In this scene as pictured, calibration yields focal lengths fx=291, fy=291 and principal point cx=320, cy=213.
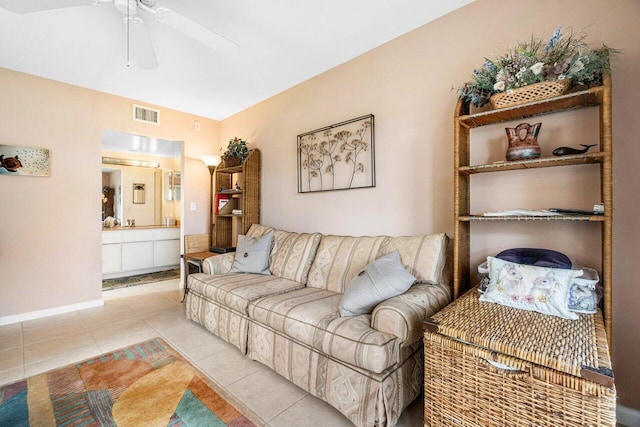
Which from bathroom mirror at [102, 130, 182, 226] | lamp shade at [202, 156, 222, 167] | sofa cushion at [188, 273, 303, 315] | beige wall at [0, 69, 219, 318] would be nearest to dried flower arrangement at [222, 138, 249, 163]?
lamp shade at [202, 156, 222, 167]

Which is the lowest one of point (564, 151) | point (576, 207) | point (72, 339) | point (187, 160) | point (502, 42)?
point (72, 339)

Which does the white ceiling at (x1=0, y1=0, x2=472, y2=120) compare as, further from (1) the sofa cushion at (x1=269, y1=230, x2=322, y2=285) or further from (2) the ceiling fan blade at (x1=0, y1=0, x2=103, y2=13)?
(1) the sofa cushion at (x1=269, y1=230, x2=322, y2=285)

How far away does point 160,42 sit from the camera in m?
2.46

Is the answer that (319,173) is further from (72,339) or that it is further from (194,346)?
(72,339)

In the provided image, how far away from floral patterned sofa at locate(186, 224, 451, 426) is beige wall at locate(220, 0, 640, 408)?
358mm

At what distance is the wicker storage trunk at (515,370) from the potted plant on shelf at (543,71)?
114 cm

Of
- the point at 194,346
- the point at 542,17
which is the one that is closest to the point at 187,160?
the point at 194,346

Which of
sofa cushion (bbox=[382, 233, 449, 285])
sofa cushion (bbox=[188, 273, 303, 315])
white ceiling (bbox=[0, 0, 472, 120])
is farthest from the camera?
sofa cushion (bbox=[188, 273, 303, 315])

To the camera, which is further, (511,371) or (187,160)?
(187,160)

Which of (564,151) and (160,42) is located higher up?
(160,42)

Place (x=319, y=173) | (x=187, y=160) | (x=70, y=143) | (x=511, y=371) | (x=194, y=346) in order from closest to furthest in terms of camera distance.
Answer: (x=511, y=371) → (x=194, y=346) → (x=319, y=173) → (x=70, y=143) → (x=187, y=160)

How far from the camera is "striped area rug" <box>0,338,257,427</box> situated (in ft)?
5.19

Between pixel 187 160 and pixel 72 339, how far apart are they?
8.34ft

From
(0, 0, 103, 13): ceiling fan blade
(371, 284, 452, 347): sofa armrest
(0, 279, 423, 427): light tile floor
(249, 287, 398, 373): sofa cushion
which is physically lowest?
(0, 279, 423, 427): light tile floor
